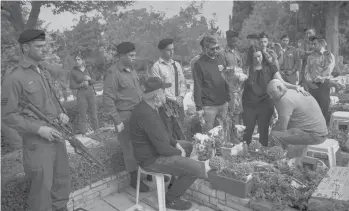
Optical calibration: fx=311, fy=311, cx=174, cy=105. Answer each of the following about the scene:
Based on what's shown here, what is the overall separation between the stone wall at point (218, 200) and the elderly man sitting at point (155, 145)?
28 centimetres

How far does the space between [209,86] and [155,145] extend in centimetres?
184

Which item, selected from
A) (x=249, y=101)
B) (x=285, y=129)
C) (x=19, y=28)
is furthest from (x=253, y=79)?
(x=19, y=28)

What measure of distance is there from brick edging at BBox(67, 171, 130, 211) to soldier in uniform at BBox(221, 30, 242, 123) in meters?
2.26

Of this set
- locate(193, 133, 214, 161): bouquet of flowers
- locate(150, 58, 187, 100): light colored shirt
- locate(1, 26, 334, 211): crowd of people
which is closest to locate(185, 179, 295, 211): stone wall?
locate(1, 26, 334, 211): crowd of people

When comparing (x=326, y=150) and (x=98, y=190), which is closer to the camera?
(x=326, y=150)

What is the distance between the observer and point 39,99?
3412mm

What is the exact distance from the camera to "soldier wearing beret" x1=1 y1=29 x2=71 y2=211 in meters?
3.21

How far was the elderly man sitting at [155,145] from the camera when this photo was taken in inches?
143

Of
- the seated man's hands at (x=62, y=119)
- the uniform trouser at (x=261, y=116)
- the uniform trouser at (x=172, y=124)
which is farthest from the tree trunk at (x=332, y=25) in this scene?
the seated man's hands at (x=62, y=119)

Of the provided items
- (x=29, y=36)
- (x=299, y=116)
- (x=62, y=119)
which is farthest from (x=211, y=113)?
(x=29, y=36)

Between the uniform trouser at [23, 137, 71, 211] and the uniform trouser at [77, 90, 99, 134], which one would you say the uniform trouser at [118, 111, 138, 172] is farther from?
the uniform trouser at [77, 90, 99, 134]

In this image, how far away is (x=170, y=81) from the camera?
5.20 meters

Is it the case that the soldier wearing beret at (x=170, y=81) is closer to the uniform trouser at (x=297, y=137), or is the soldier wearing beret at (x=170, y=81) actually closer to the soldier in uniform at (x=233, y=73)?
the soldier in uniform at (x=233, y=73)

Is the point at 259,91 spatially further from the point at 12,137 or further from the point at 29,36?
the point at 12,137
